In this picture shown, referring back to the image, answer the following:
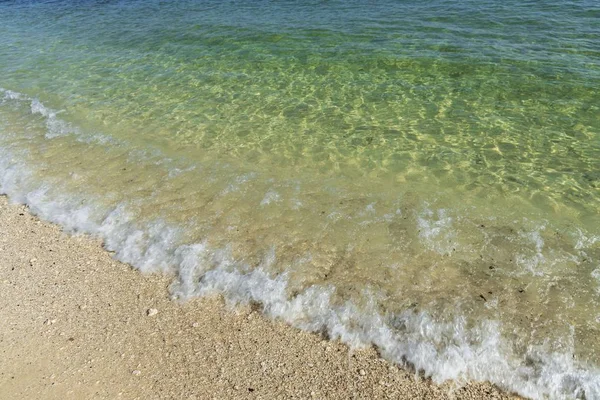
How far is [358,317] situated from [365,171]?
141 inches

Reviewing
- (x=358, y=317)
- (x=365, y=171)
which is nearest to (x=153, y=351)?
(x=358, y=317)

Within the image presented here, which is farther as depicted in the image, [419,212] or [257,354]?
[419,212]

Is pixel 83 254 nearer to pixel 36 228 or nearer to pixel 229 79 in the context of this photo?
pixel 36 228

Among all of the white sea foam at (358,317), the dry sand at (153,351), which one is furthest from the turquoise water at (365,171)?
the dry sand at (153,351)

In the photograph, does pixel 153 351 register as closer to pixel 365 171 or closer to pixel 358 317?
pixel 358 317

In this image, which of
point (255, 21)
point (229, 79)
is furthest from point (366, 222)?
point (255, 21)

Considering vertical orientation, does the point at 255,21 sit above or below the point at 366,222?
above

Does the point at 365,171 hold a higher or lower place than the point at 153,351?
higher

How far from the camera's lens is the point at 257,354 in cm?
548

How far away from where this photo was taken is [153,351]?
221 inches

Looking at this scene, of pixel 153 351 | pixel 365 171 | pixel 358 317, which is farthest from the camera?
pixel 365 171

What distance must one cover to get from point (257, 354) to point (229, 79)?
9.61 metres

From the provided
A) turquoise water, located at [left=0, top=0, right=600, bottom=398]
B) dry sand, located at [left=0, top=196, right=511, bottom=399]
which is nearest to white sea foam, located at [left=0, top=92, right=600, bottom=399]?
turquoise water, located at [left=0, top=0, right=600, bottom=398]

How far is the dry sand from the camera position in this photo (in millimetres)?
5074
